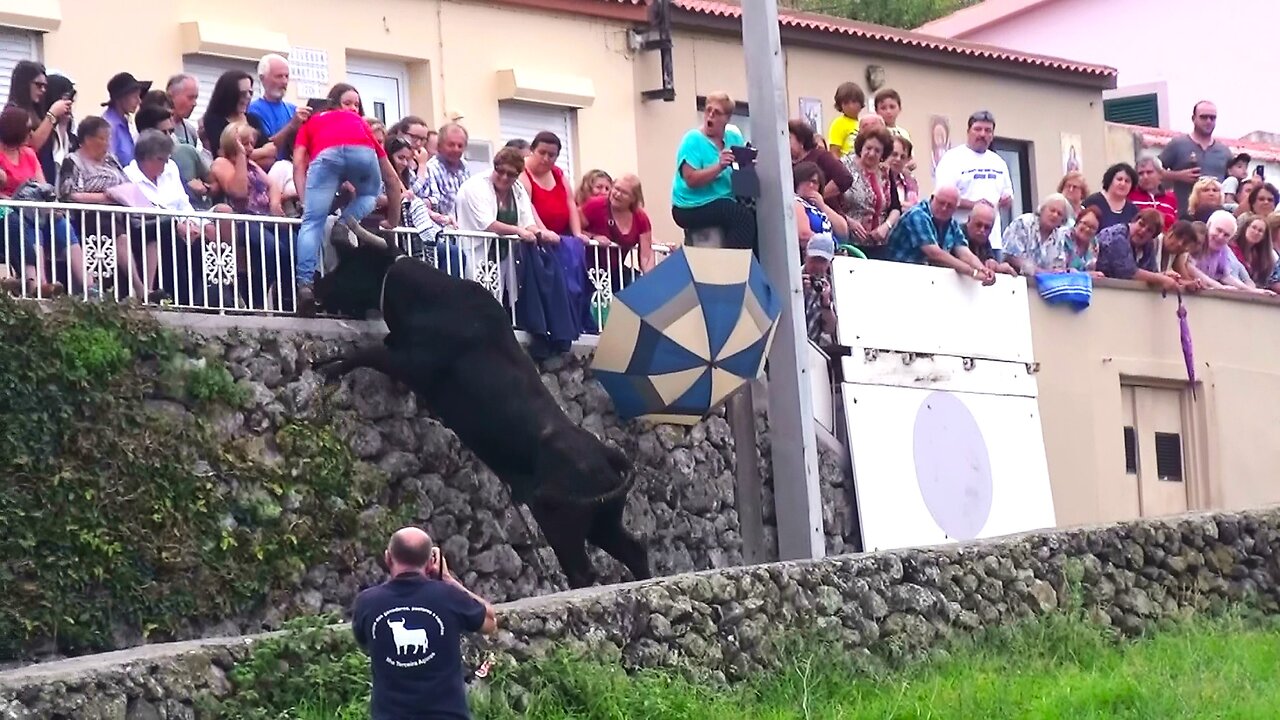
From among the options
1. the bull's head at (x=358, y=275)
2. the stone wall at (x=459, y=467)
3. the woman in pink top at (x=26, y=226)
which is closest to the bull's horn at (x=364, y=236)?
the bull's head at (x=358, y=275)

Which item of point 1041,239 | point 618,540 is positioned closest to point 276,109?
point 618,540

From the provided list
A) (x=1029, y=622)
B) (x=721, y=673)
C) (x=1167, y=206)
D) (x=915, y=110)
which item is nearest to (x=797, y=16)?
(x=915, y=110)

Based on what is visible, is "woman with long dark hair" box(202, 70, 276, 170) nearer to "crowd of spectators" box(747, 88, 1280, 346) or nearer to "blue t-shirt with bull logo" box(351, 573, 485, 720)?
"crowd of spectators" box(747, 88, 1280, 346)

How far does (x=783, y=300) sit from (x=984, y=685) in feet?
11.2

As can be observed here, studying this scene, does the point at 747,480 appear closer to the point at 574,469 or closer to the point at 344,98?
the point at 574,469

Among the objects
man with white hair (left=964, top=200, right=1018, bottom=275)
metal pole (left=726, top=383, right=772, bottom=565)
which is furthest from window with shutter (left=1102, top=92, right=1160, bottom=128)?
metal pole (left=726, top=383, right=772, bottom=565)

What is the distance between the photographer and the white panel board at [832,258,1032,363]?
58.1 feet

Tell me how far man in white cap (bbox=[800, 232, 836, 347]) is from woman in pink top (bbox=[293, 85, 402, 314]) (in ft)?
12.2

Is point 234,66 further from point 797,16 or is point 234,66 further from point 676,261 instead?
point 797,16

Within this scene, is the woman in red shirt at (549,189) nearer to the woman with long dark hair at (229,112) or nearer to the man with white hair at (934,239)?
the woman with long dark hair at (229,112)

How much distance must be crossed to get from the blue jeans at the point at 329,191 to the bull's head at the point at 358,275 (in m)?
0.12

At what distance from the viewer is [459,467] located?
15.2 meters

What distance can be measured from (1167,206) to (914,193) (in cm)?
345

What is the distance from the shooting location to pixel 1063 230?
65.4 feet
